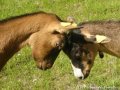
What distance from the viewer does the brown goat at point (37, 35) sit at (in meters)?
6.05

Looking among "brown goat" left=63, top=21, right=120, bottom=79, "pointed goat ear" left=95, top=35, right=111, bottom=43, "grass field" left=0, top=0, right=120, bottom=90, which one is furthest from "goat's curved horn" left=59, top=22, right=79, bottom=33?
"grass field" left=0, top=0, right=120, bottom=90

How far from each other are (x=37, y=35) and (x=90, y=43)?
42.8 inches

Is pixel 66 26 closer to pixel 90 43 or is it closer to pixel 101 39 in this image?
pixel 101 39

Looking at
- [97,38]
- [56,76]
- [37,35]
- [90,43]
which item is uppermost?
[37,35]

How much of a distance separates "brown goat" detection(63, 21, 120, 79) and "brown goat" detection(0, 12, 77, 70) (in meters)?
0.55

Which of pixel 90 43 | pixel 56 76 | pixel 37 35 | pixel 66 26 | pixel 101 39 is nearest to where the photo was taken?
pixel 66 26

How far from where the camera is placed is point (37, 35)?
6090mm

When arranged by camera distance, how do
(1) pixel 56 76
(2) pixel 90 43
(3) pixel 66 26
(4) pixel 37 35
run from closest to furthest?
1. (3) pixel 66 26
2. (4) pixel 37 35
3. (2) pixel 90 43
4. (1) pixel 56 76

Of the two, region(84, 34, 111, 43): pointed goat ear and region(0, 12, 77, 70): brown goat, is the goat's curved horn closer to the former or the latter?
region(0, 12, 77, 70): brown goat

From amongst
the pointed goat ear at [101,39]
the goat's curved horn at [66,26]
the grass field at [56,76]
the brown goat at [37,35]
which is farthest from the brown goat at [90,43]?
the grass field at [56,76]

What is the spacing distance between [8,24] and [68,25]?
86 cm

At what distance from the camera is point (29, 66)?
8914 mm

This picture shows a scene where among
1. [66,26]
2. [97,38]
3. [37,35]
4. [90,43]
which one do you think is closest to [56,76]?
[90,43]

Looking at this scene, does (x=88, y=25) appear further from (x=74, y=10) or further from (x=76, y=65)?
(x=74, y=10)
